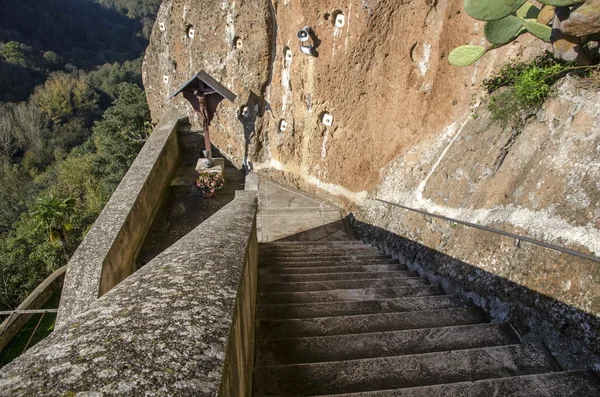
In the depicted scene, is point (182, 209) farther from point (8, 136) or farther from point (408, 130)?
point (8, 136)

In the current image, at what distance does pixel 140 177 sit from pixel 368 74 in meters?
4.51

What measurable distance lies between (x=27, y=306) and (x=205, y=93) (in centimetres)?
743

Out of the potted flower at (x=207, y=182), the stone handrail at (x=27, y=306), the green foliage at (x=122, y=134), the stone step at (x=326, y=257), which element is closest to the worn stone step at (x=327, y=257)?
the stone step at (x=326, y=257)

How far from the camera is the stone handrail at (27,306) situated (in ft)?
28.2

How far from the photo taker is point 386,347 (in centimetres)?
246

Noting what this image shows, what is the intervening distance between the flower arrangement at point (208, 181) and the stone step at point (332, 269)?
12.8 feet

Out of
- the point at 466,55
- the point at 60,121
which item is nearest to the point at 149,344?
the point at 466,55

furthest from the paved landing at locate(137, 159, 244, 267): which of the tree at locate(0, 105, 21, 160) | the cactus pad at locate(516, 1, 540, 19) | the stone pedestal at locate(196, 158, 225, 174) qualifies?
the tree at locate(0, 105, 21, 160)

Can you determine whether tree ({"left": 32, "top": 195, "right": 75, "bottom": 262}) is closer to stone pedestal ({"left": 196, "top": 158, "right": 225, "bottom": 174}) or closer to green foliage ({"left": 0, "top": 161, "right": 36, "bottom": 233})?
stone pedestal ({"left": 196, "top": 158, "right": 225, "bottom": 174})

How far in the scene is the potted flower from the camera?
7535mm

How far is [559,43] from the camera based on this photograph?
3.73 m

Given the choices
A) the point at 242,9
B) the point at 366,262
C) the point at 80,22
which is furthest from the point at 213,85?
the point at 80,22

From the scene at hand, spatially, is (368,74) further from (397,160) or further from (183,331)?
(183,331)

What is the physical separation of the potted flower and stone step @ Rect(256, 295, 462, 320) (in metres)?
5.01
